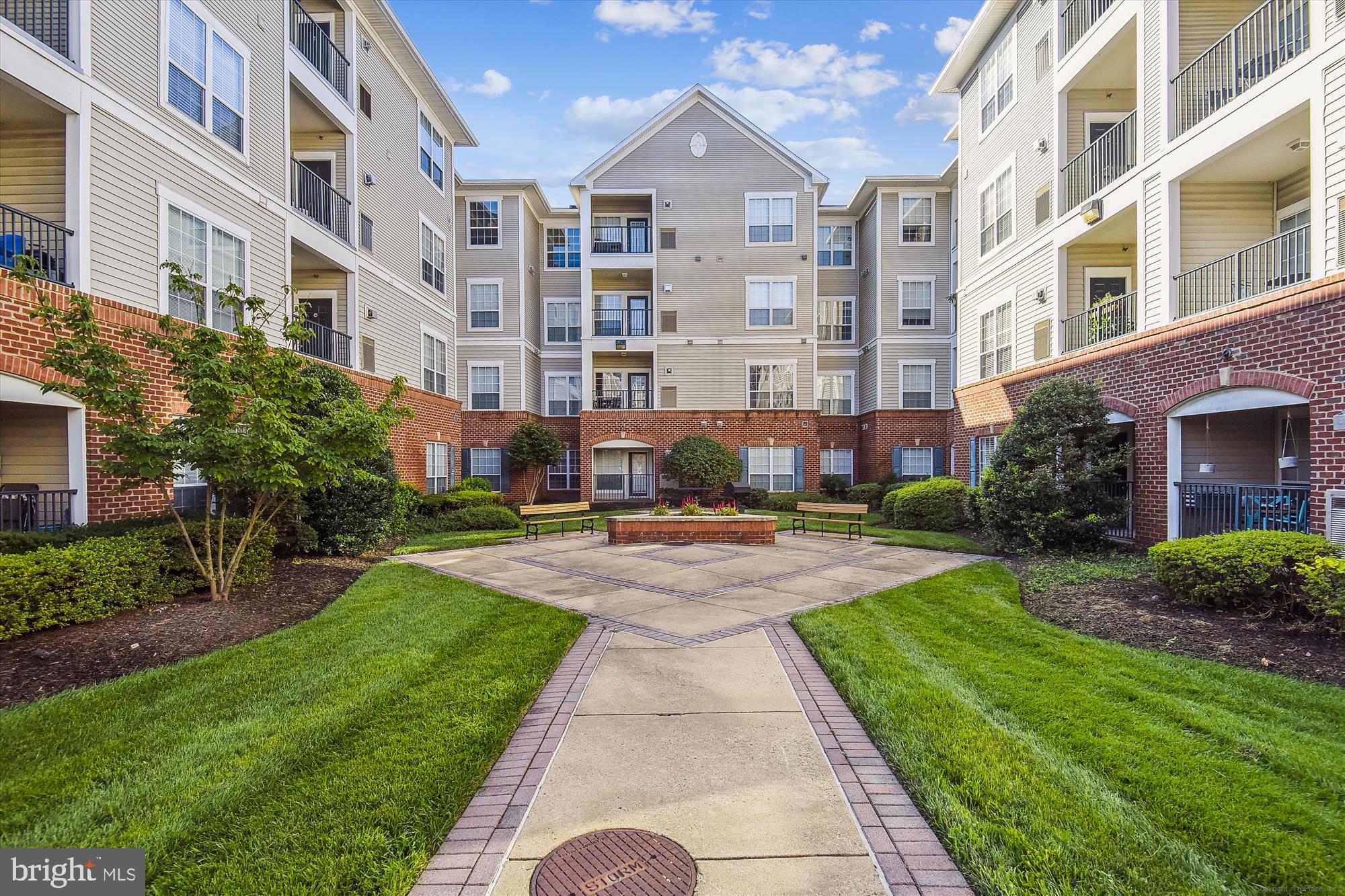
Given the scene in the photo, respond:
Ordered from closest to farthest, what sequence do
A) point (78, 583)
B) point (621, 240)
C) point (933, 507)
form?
1. point (78, 583)
2. point (933, 507)
3. point (621, 240)

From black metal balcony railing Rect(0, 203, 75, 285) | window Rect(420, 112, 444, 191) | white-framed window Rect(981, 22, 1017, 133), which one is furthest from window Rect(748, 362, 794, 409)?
black metal balcony railing Rect(0, 203, 75, 285)

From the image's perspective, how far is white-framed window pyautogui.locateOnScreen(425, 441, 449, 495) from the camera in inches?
790

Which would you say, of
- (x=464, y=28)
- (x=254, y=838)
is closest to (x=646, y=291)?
(x=464, y=28)

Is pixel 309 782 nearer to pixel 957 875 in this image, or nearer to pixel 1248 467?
pixel 957 875

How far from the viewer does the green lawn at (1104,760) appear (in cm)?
278

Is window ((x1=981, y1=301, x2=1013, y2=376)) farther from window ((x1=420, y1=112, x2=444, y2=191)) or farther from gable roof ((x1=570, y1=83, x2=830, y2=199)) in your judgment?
window ((x1=420, y1=112, x2=444, y2=191))

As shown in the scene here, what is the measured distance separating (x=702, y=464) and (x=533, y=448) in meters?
7.21

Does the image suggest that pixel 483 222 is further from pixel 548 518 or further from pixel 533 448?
pixel 548 518

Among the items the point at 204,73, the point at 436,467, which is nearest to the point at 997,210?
the point at 204,73

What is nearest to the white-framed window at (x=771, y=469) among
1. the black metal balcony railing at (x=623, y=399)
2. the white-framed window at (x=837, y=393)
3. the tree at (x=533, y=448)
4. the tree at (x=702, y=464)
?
the tree at (x=702, y=464)

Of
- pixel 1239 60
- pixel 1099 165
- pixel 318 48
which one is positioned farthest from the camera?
pixel 318 48

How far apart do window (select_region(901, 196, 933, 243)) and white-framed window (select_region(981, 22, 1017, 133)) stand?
7740 millimetres

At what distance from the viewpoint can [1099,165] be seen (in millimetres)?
13227

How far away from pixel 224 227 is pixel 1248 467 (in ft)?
63.3
